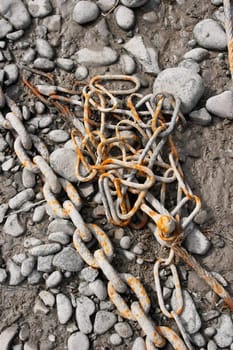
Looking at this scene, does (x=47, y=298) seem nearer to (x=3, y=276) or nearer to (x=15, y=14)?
(x=3, y=276)

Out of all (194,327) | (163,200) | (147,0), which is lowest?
(194,327)

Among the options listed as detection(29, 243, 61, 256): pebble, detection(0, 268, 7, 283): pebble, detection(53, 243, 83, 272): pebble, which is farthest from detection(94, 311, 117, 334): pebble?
detection(0, 268, 7, 283): pebble

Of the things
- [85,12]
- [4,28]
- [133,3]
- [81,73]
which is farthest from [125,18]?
[4,28]

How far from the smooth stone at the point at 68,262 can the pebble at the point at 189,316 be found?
0.46 m

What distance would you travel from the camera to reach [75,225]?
99.3 inches

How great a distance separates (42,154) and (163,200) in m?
0.63

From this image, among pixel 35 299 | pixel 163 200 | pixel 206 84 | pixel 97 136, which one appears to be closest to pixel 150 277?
pixel 163 200

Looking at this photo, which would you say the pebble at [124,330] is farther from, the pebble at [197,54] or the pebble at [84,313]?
the pebble at [197,54]

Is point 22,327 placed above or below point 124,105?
below

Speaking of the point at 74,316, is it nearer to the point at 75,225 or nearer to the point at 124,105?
the point at 75,225

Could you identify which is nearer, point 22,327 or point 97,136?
point 22,327

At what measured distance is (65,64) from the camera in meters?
2.89

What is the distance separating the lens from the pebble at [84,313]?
244 cm

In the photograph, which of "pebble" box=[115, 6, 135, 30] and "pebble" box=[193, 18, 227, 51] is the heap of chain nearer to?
"pebble" box=[115, 6, 135, 30]
